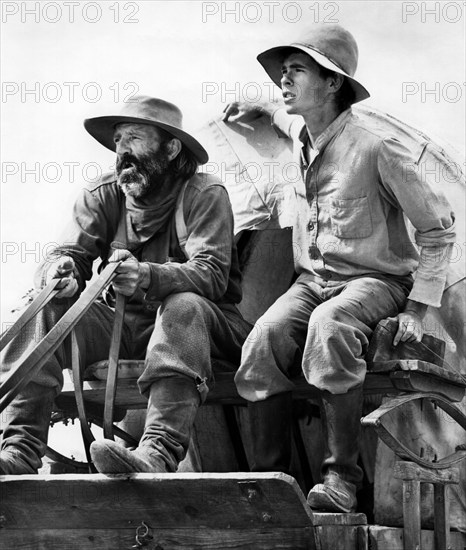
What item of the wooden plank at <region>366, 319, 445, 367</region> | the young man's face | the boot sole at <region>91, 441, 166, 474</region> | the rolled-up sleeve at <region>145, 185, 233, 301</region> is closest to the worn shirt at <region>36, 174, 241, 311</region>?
the rolled-up sleeve at <region>145, 185, 233, 301</region>

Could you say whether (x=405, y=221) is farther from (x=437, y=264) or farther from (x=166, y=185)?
(x=166, y=185)

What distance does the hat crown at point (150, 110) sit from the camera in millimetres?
7891

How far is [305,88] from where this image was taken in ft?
25.9

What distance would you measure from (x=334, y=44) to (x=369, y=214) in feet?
3.06

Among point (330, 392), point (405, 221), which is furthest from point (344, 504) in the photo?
point (405, 221)

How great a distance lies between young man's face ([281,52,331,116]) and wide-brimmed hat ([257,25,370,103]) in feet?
0.25

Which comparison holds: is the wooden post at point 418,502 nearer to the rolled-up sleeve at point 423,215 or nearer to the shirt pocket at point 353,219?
the rolled-up sleeve at point 423,215

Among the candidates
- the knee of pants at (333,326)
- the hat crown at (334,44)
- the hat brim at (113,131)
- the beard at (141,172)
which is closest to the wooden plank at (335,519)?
the knee of pants at (333,326)

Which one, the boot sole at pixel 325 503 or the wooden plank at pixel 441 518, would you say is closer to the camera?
the boot sole at pixel 325 503

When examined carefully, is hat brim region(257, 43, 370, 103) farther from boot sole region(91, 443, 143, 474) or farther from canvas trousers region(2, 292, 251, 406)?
boot sole region(91, 443, 143, 474)

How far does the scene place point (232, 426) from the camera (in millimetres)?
8570

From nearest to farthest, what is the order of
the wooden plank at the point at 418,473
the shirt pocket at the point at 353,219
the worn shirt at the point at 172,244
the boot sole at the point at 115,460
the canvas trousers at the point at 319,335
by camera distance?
the boot sole at the point at 115,460
the canvas trousers at the point at 319,335
the wooden plank at the point at 418,473
the worn shirt at the point at 172,244
the shirt pocket at the point at 353,219

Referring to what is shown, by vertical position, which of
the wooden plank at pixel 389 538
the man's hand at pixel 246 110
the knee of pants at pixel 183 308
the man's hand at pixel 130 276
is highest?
the man's hand at pixel 246 110

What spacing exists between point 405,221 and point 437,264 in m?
0.54
